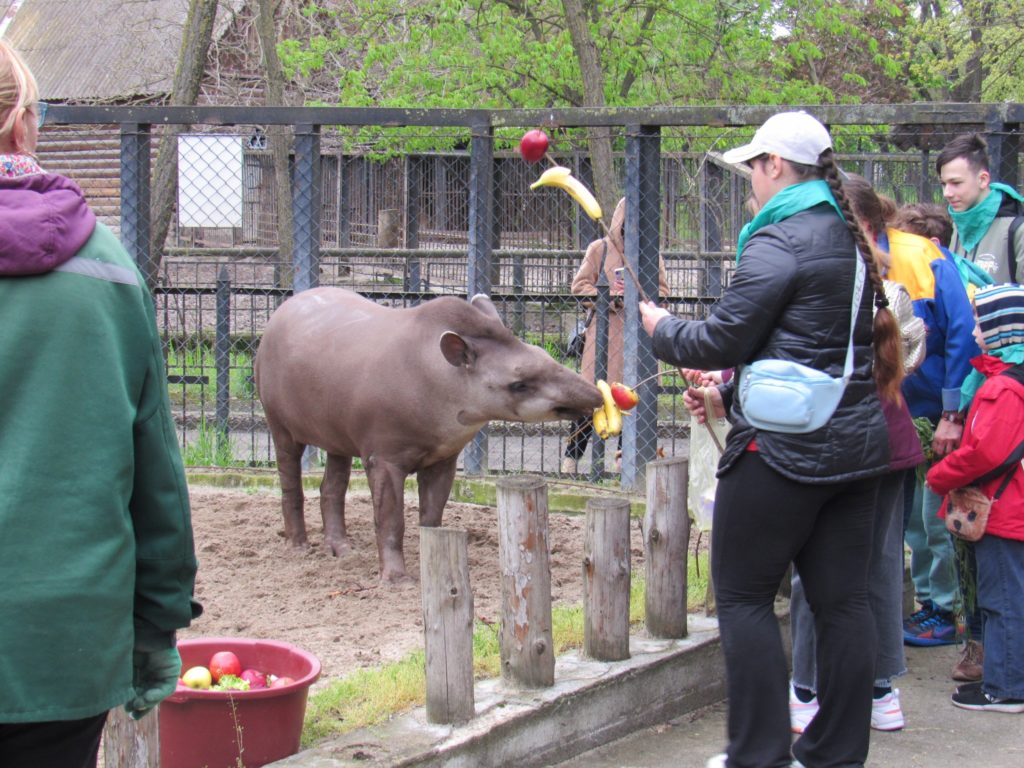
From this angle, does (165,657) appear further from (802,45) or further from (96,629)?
(802,45)

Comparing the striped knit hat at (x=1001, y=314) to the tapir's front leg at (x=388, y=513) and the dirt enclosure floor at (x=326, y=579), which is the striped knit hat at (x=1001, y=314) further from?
the tapir's front leg at (x=388, y=513)

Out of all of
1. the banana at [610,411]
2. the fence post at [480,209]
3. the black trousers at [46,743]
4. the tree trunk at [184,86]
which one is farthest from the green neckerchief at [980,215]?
the tree trunk at [184,86]

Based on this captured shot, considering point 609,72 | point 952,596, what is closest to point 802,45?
point 609,72

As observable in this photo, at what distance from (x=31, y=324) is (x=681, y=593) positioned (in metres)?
3.40

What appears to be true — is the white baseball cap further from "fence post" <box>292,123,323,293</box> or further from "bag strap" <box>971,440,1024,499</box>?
"fence post" <box>292,123,323,293</box>

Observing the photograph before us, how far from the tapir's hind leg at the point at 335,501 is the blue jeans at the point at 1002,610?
3463 millimetres

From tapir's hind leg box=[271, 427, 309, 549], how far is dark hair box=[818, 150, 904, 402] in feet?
12.6

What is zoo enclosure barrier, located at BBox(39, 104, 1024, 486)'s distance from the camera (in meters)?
7.68

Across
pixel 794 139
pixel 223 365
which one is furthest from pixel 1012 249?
pixel 223 365

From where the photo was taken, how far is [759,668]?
3.77m

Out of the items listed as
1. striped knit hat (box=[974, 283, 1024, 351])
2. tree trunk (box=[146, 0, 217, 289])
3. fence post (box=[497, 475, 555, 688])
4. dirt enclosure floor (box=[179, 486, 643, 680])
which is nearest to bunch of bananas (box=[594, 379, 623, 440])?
dirt enclosure floor (box=[179, 486, 643, 680])

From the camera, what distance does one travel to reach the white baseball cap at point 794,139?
3709 mm

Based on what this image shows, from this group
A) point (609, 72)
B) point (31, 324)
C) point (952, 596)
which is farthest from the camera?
point (609, 72)

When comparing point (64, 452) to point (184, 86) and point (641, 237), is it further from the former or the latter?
point (184, 86)
